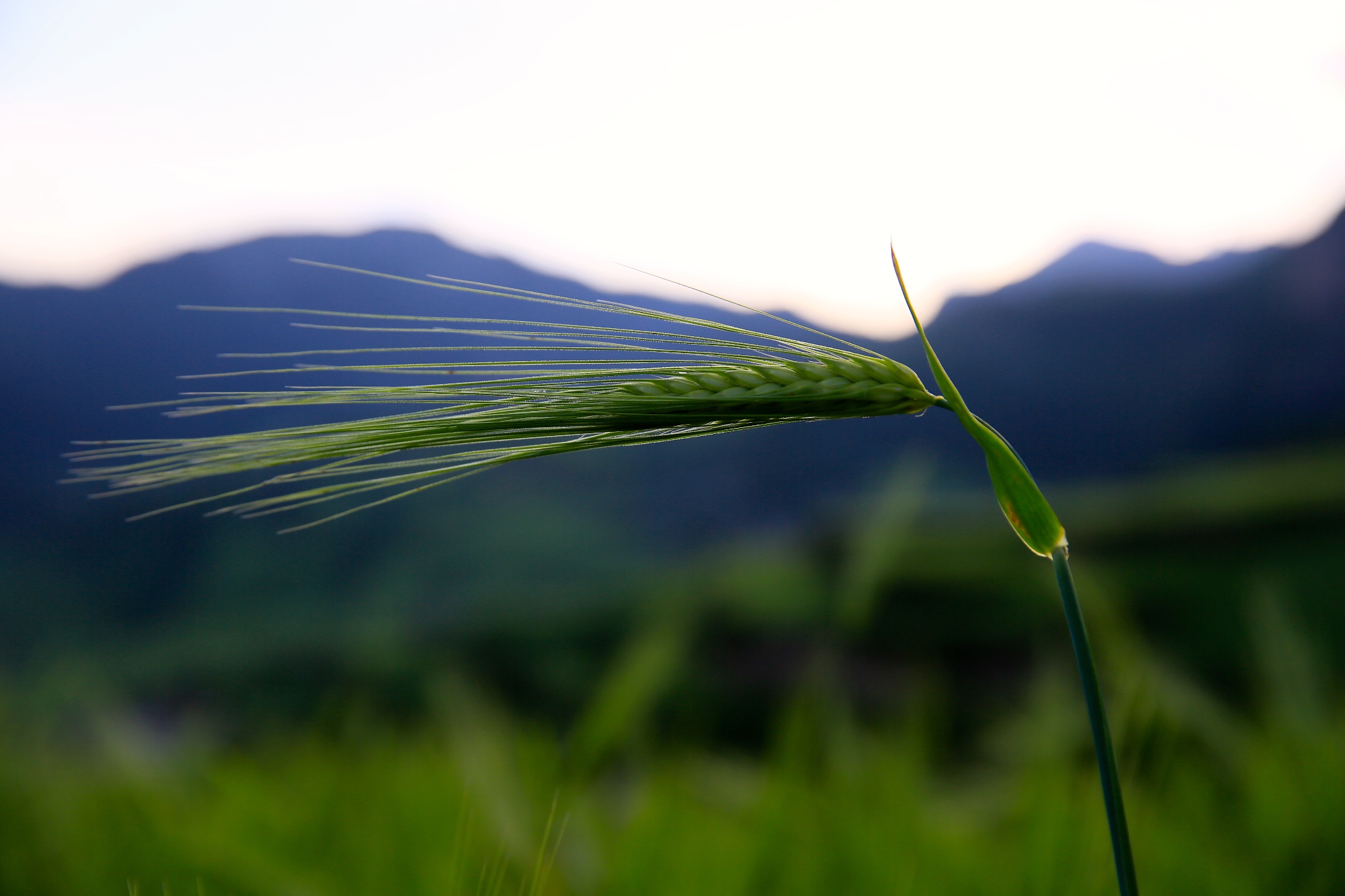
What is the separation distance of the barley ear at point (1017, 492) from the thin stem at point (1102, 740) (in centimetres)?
2

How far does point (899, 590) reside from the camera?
1.22 metres

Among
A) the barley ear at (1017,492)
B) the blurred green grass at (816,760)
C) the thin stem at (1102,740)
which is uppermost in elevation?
the barley ear at (1017,492)

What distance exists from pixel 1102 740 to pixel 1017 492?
0.34 feet

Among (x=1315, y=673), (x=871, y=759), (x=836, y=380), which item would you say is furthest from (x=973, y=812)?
(x=836, y=380)

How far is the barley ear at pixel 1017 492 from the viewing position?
0.95 ft

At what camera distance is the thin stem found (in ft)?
0.89

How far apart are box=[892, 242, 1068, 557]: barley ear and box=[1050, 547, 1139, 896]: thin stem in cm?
2

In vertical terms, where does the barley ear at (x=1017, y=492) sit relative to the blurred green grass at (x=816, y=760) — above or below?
above

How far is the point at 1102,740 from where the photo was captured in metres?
0.27

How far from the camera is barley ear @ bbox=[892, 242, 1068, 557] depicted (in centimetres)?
29

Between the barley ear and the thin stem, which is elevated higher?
the barley ear

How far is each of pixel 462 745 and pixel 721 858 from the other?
0.81ft

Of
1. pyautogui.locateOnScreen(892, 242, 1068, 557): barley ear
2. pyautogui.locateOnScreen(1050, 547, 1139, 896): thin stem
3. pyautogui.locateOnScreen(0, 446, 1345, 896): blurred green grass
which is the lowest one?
pyautogui.locateOnScreen(0, 446, 1345, 896): blurred green grass

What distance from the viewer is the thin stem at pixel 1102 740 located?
10.6 inches
